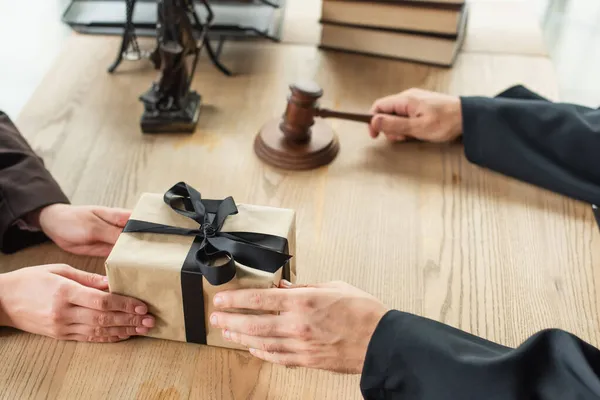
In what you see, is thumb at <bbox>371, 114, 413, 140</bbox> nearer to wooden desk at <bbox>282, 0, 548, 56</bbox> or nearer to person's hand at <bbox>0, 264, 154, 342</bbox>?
wooden desk at <bbox>282, 0, 548, 56</bbox>

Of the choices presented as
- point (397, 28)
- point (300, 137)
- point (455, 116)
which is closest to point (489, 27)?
point (397, 28)

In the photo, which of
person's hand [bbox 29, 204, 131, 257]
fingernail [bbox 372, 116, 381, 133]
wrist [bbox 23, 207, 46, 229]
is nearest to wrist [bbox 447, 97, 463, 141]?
fingernail [bbox 372, 116, 381, 133]

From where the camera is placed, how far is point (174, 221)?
0.83 meters

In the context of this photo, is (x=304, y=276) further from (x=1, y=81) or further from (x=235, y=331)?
(x=1, y=81)

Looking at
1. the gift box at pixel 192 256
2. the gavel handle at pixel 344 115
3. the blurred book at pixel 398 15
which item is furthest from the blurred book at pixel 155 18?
the gift box at pixel 192 256

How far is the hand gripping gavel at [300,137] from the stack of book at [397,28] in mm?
353

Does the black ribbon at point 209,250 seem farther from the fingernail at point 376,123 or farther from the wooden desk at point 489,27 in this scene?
the wooden desk at point 489,27

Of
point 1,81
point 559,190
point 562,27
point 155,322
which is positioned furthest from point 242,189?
point 562,27

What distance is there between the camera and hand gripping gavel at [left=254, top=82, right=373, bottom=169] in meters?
1.15

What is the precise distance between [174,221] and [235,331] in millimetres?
163

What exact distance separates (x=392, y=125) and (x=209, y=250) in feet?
1.89

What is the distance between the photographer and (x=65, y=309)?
2.74ft

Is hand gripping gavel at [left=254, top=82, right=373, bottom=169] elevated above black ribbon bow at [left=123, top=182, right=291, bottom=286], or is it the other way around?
black ribbon bow at [left=123, top=182, right=291, bottom=286]

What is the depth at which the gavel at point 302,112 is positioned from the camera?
3.74 feet
